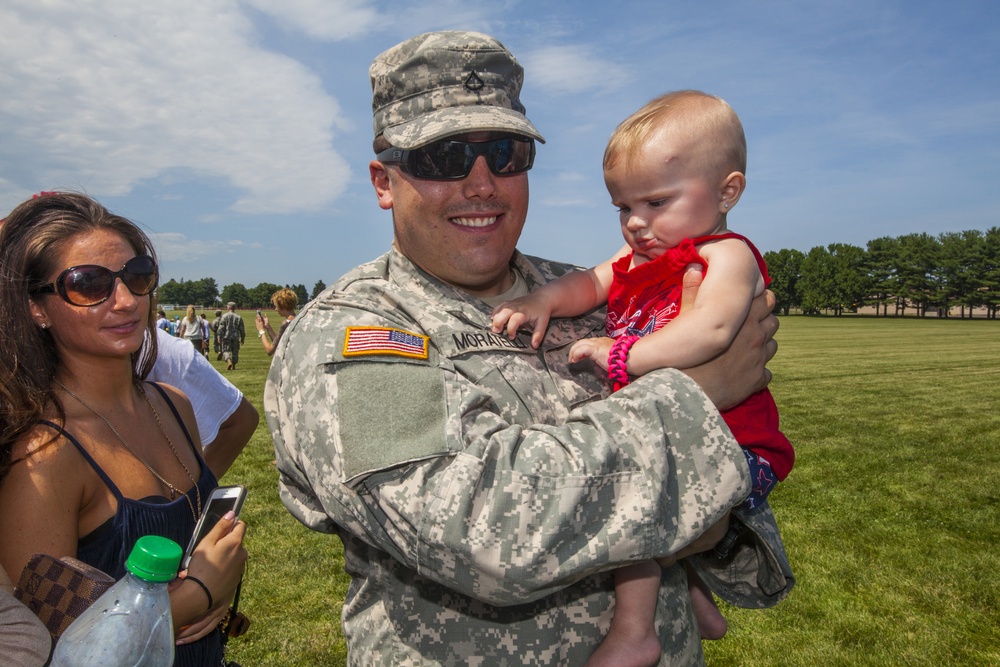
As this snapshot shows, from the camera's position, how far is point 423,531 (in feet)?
4.72

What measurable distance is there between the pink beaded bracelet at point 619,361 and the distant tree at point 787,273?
116 meters

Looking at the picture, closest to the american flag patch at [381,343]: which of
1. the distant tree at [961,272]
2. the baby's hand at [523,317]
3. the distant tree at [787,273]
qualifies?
the baby's hand at [523,317]

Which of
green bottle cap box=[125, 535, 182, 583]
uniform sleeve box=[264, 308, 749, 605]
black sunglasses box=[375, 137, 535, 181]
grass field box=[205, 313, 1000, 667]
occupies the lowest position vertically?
grass field box=[205, 313, 1000, 667]

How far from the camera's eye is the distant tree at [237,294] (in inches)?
6599

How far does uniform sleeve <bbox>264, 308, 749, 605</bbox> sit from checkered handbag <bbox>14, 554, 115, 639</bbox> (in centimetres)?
49

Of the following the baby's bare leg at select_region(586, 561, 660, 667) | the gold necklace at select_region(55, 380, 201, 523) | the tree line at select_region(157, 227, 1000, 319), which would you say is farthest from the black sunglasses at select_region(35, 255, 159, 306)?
the tree line at select_region(157, 227, 1000, 319)

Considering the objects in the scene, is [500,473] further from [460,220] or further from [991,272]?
[991,272]

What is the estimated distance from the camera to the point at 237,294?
169 m

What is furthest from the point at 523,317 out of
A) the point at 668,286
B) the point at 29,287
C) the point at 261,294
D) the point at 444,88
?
the point at 261,294

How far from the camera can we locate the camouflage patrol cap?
81.4 inches

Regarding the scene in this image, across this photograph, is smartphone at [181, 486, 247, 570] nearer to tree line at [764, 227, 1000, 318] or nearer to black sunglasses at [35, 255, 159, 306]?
black sunglasses at [35, 255, 159, 306]

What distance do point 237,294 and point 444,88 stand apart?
177940mm

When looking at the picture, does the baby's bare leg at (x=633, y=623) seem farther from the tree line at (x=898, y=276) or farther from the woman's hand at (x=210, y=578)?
the tree line at (x=898, y=276)

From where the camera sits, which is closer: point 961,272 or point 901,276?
point 961,272
